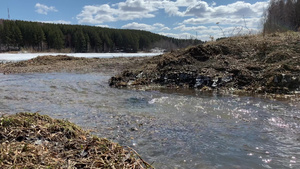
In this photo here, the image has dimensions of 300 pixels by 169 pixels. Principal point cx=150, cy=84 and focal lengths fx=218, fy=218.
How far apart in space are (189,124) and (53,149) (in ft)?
9.03

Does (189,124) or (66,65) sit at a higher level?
(66,65)

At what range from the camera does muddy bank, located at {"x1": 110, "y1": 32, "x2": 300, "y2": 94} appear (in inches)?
293

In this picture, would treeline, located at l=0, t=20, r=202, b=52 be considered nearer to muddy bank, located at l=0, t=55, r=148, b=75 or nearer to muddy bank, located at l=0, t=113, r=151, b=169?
muddy bank, located at l=0, t=55, r=148, b=75

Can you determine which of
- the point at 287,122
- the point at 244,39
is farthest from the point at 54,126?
the point at 244,39

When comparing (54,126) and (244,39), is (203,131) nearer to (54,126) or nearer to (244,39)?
(54,126)

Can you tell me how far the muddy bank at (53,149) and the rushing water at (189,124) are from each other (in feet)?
2.40

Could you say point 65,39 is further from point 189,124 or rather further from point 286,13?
point 189,124

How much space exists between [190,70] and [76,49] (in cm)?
8493

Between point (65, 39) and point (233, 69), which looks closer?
point (233, 69)

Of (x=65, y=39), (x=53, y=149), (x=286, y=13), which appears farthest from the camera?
(x=65, y=39)

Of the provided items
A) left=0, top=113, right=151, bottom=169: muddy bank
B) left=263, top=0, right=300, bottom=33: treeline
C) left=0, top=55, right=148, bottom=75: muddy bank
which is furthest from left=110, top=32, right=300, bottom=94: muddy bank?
left=263, top=0, right=300, bottom=33: treeline

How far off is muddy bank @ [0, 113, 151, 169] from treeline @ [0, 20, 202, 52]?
175 feet

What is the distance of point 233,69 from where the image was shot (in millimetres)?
8484

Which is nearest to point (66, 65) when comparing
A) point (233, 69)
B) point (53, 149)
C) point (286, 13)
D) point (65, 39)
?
point (233, 69)
